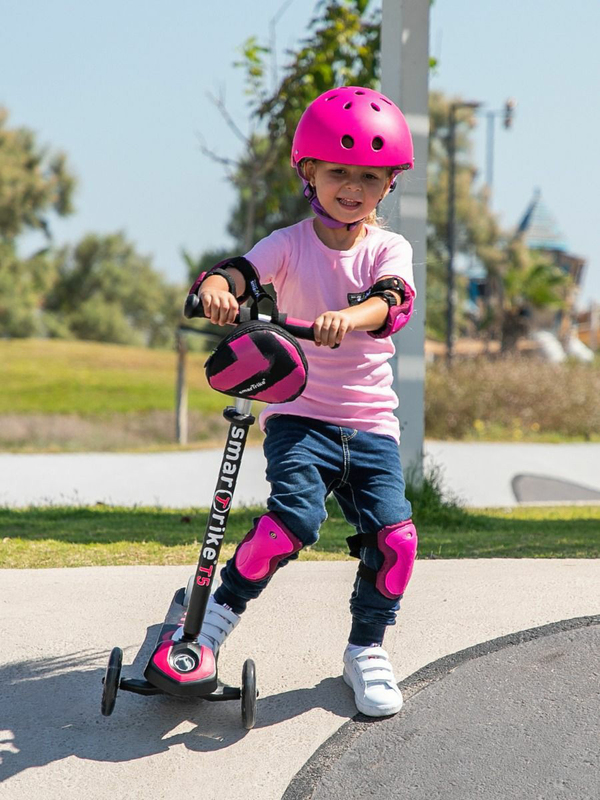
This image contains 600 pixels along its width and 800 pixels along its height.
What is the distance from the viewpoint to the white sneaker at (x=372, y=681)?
108 inches

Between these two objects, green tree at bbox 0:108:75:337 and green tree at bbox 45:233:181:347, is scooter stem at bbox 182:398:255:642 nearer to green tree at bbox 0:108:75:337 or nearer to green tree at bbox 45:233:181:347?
green tree at bbox 0:108:75:337

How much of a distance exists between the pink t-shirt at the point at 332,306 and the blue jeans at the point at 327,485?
5 cm

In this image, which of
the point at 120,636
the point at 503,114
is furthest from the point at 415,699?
the point at 503,114

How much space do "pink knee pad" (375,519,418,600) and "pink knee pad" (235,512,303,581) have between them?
0.82 feet

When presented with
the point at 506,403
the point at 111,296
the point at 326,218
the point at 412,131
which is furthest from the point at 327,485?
the point at 111,296

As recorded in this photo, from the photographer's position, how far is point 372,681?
2.80 metres

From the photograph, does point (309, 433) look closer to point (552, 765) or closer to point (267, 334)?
point (267, 334)

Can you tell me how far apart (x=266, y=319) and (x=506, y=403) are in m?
14.4

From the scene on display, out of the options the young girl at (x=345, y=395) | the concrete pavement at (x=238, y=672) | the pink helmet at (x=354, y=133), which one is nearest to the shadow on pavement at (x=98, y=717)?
the concrete pavement at (x=238, y=672)

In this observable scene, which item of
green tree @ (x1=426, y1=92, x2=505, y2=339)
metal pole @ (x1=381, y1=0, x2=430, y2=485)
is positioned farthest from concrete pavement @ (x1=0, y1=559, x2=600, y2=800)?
green tree @ (x1=426, y1=92, x2=505, y2=339)

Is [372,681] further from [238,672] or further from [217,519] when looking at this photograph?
[217,519]

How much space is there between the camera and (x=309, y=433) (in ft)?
9.16

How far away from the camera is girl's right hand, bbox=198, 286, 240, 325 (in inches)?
97.4

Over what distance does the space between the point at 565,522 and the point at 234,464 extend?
189 inches
